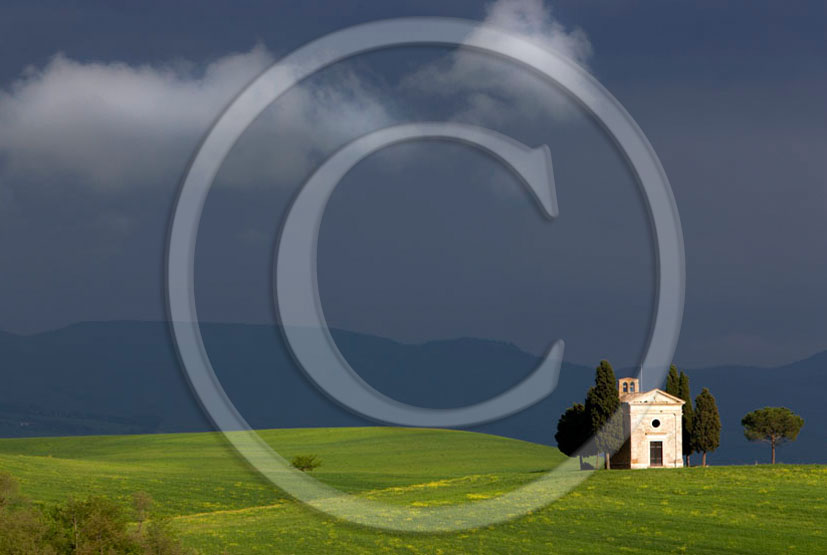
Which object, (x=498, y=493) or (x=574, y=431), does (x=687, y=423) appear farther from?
(x=498, y=493)

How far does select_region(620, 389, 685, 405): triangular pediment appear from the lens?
68.7m

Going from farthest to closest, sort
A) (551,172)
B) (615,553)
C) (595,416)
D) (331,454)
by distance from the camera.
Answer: (331,454)
(551,172)
(595,416)
(615,553)

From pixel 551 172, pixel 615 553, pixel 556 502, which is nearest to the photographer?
pixel 615 553

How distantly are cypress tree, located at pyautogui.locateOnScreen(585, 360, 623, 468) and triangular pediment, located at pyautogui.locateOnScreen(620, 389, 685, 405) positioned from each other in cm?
162

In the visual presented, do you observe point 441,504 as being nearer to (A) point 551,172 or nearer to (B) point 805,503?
(B) point 805,503

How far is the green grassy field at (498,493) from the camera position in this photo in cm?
4416

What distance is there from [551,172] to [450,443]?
49.5 meters

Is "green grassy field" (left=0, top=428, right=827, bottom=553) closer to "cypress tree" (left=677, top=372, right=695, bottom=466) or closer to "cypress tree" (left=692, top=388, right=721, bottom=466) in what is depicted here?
"cypress tree" (left=692, top=388, right=721, bottom=466)

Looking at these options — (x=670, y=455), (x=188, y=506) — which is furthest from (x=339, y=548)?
(x=670, y=455)

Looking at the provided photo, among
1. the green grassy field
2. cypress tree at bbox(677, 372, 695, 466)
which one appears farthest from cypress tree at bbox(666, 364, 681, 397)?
the green grassy field

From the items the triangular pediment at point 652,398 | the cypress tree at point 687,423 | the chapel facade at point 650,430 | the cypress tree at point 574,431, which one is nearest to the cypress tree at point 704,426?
the cypress tree at point 687,423

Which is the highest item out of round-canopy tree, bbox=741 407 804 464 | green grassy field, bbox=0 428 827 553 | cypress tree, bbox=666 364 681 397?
cypress tree, bbox=666 364 681 397

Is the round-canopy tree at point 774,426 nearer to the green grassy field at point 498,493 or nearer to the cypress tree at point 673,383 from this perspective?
the cypress tree at point 673,383

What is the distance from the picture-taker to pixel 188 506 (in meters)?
58.7
